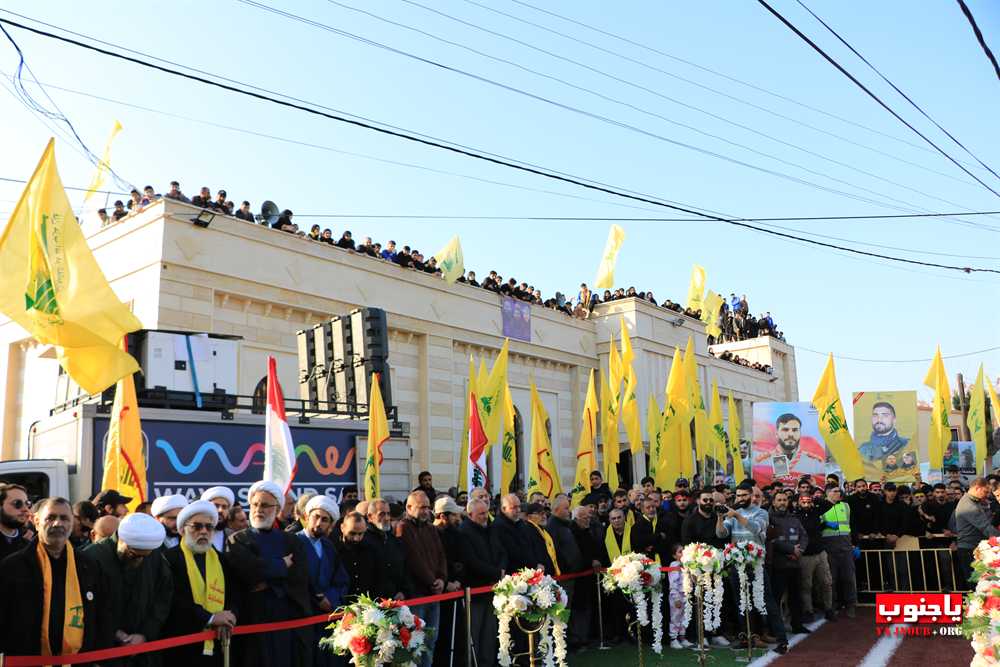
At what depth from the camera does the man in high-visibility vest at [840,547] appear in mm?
13055

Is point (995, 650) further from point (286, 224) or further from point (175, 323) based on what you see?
point (286, 224)

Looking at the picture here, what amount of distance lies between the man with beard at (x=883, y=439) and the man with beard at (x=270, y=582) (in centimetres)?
2224

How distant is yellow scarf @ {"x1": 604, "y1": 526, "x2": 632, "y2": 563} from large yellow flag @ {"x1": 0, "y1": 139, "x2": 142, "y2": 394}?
594 centimetres

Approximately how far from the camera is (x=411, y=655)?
19.7 ft

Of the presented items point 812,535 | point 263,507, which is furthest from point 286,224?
point 263,507

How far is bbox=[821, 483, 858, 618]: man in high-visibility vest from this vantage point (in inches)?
514

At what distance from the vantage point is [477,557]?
9.05m

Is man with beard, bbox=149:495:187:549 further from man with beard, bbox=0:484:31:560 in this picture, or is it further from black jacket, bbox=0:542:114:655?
black jacket, bbox=0:542:114:655

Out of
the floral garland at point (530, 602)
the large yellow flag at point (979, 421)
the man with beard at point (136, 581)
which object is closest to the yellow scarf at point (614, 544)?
the floral garland at point (530, 602)

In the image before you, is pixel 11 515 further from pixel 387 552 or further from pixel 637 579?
pixel 637 579

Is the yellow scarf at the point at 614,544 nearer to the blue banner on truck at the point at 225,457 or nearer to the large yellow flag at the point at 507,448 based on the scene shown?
the blue banner on truck at the point at 225,457

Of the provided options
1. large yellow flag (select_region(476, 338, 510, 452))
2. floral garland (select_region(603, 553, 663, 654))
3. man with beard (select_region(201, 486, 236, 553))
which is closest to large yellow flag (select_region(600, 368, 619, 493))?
large yellow flag (select_region(476, 338, 510, 452))

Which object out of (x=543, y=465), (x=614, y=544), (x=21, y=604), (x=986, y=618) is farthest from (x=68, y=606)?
(x=543, y=465)

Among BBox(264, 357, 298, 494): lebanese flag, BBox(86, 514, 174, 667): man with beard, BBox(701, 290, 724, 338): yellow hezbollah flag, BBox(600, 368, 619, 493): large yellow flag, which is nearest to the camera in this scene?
BBox(86, 514, 174, 667): man with beard
